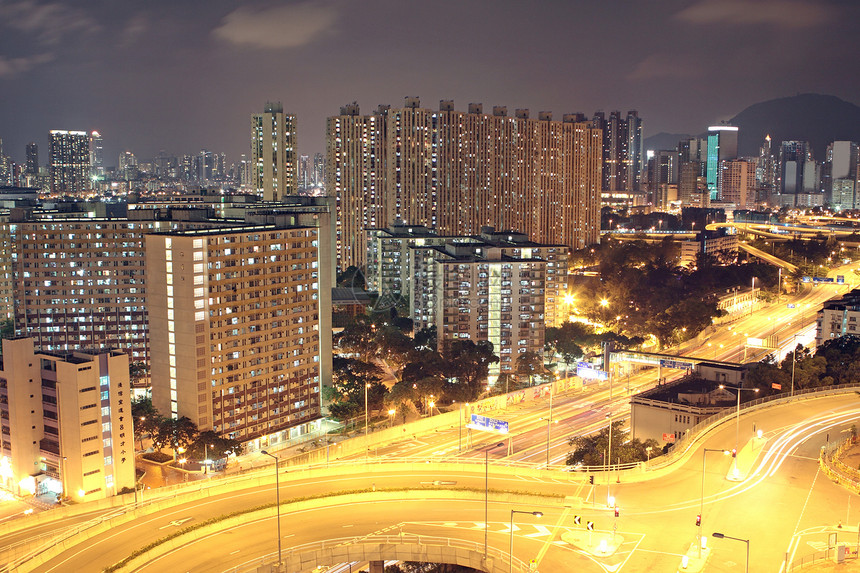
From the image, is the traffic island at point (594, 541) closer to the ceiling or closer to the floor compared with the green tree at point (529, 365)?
closer to the ceiling

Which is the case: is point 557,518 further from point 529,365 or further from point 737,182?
point 737,182

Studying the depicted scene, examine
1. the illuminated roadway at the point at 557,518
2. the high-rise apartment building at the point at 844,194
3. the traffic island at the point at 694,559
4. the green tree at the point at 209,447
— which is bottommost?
the green tree at the point at 209,447

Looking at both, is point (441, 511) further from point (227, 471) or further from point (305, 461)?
point (227, 471)

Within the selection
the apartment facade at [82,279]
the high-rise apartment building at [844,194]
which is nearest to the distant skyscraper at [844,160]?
the high-rise apartment building at [844,194]

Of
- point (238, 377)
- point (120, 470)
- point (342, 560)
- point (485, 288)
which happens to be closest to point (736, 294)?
point (485, 288)

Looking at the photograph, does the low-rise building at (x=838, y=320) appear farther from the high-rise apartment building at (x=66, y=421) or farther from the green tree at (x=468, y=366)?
the high-rise apartment building at (x=66, y=421)

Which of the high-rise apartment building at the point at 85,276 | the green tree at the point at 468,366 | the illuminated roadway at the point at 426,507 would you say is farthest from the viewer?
the high-rise apartment building at the point at 85,276

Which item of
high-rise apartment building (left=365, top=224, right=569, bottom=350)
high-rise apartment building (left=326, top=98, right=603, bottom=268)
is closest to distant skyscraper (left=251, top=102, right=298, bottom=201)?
high-rise apartment building (left=326, top=98, right=603, bottom=268)

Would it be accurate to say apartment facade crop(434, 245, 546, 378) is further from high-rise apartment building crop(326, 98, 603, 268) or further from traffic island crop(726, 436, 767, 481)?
high-rise apartment building crop(326, 98, 603, 268)
